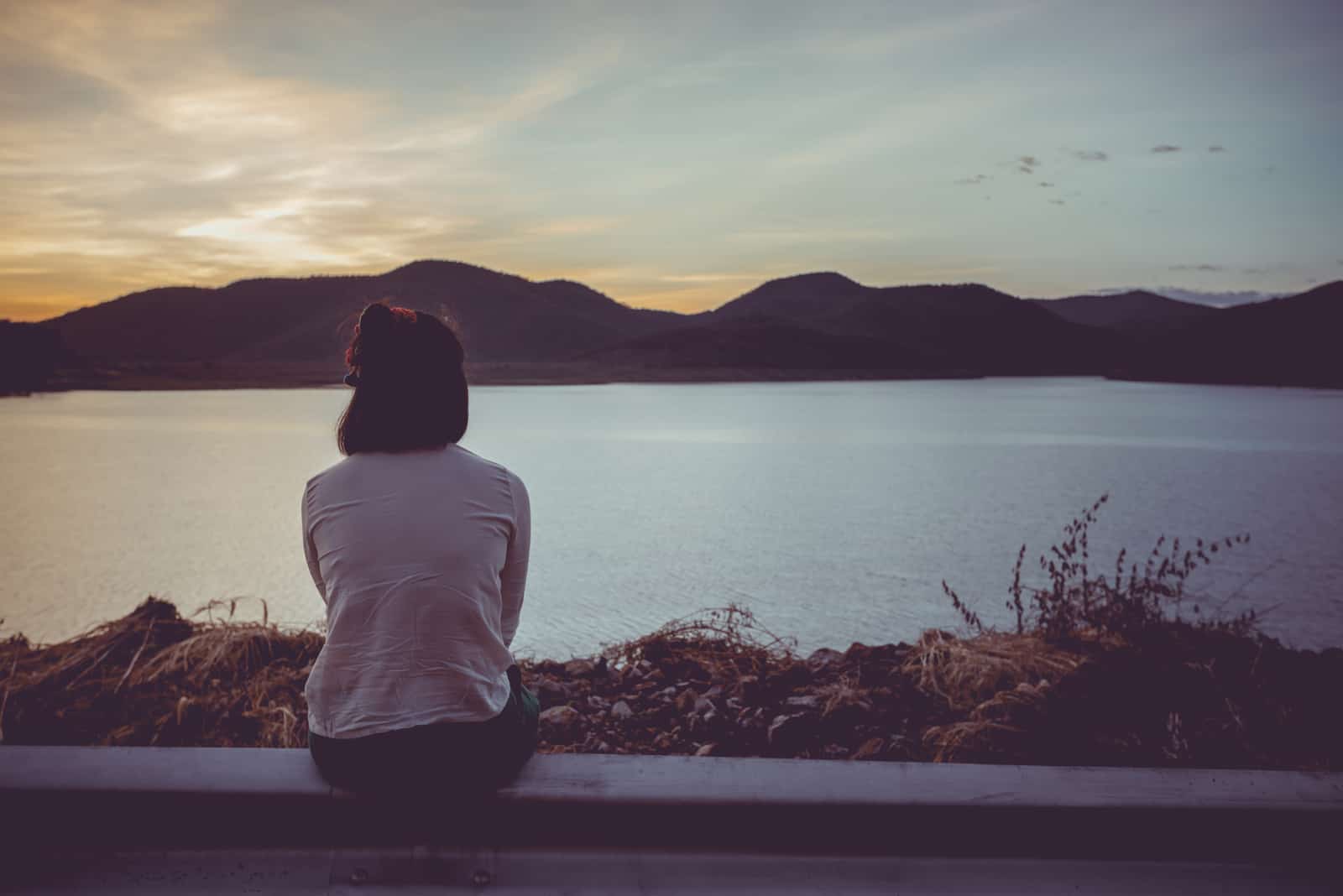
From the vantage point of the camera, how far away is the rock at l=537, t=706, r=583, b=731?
3133 millimetres

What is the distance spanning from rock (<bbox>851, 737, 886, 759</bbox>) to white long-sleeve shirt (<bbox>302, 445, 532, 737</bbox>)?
1.43 m

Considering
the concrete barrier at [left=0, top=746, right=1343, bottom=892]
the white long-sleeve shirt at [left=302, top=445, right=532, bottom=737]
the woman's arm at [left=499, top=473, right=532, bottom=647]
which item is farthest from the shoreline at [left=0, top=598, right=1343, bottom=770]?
the white long-sleeve shirt at [left=302, top=445, right=532, bottom=737]

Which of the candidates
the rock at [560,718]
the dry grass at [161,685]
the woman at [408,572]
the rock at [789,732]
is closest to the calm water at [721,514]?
the dry grass at [161,685]

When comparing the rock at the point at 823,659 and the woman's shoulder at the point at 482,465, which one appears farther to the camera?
the rock at the point at 823,659

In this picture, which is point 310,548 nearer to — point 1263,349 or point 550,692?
point 550,692

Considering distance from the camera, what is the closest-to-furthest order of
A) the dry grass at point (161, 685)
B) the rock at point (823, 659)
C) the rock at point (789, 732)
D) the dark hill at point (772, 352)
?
the rock at point (789, 732) → the dry grass at point (161, 685) → the rock at point (823, 659) → the dark hill at point (772, 352)

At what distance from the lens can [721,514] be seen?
930cm

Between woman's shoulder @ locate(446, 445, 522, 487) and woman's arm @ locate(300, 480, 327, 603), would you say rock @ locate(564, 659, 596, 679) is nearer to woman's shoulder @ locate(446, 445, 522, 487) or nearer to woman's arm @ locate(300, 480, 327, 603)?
woman's arm @ locate(300, 480, 327, 603)

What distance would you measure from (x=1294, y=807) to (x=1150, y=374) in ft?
226

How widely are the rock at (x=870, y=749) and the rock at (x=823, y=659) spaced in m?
0.77

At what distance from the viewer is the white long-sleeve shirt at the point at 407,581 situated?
1780 millimetres

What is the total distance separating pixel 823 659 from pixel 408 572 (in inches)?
102

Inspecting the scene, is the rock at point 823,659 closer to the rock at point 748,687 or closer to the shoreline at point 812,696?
the shoreline at point 812,696

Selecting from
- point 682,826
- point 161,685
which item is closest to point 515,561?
point 682,826
